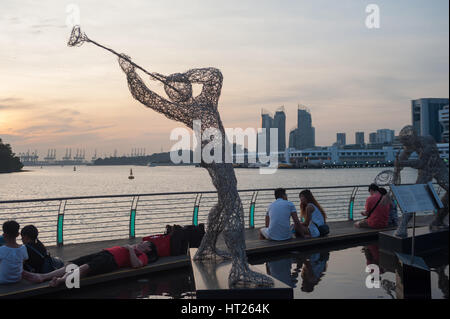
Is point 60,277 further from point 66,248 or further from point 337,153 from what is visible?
point 337,153

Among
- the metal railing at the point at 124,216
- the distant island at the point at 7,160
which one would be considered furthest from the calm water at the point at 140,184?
the metal railing at the point at 124,216

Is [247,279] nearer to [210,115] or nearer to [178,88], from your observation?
[210,115]

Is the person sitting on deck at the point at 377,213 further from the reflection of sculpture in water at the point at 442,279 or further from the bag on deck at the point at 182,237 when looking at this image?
the bag on deck at the point at 182,237

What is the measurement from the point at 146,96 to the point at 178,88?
453 millimetres

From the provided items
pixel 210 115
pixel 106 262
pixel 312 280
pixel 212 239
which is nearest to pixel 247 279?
pixel 212 239

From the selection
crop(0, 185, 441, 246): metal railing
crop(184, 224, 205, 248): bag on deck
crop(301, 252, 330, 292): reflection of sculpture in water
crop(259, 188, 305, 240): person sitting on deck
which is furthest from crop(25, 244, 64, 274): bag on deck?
crop(259, 188, 305, 240): person sitting on deck

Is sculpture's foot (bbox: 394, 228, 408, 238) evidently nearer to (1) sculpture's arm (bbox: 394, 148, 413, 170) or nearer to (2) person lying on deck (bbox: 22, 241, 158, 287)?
(1) sculpture's arm (bbox: 394, 148, 413, 170)

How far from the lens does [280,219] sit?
7.02 metres

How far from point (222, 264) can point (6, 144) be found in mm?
105466

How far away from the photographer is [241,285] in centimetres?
435

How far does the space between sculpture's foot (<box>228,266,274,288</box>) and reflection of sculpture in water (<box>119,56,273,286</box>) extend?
11mm

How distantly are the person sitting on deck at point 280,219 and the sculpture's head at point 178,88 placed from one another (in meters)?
2.87

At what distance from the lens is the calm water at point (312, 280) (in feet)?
15.6

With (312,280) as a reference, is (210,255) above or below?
above
